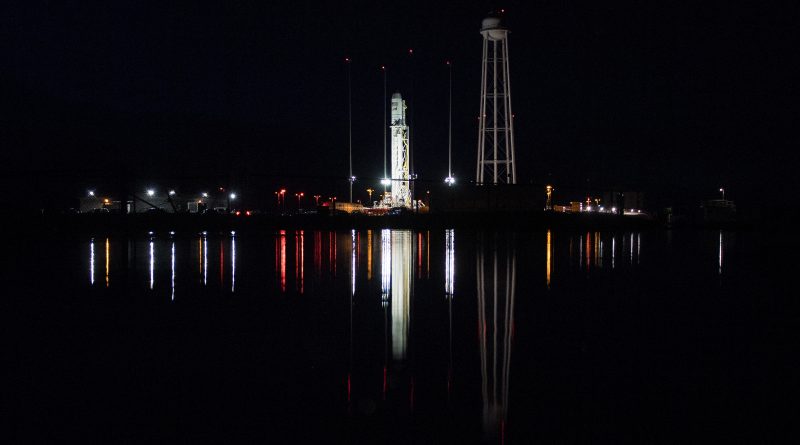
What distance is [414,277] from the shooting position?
1104 centimetres

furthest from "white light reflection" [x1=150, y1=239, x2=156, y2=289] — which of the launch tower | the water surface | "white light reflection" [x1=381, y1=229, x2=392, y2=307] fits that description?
the launch tower

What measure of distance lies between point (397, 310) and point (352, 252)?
890 centimetres

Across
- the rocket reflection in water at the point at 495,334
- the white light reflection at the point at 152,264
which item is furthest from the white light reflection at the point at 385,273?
the white light reflection at the point at 152,264

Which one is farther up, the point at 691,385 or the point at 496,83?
the point at 496,83

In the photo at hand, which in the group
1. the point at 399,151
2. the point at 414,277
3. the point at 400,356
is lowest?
the point at 400,356

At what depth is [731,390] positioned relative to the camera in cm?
468

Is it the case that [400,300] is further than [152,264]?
No

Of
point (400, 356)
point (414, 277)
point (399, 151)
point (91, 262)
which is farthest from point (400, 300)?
point (399, 151)

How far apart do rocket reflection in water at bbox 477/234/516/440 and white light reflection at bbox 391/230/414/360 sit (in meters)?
0.66

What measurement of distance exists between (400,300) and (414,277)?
246 cm

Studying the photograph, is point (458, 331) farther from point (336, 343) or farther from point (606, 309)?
point (606, 309)

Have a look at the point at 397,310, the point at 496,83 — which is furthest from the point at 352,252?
the point at 496,83

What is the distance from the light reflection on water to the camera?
5.32 metres

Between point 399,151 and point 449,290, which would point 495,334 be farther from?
point 399,151
